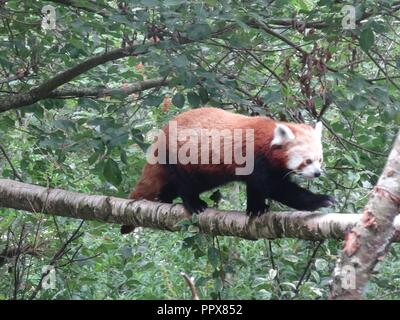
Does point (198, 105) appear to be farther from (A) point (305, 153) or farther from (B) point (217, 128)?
(A) point (305, 153)

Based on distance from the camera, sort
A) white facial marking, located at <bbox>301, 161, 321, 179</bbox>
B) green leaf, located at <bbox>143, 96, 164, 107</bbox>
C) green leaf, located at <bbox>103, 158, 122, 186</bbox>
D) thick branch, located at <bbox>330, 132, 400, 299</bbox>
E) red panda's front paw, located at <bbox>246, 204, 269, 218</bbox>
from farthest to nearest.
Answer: green leaf, located at <bbox>143, 96, 164, 107</bbox>, green leaf, located at <bbox>103, 158, 122, 186</bbox>, white facial marking, located at <bbox>301, 161, 321, 179</bbox>, red panda's front paw, located at <bbox>246, 204, 269, 218</bbox>, thick branch, located at <bbox>330, 132, 400, 299</bbox>

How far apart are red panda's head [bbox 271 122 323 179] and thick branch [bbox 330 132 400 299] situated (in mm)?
→ 1793

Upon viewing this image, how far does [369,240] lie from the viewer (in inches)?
87.7

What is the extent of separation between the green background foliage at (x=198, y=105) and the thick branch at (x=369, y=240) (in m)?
1.28

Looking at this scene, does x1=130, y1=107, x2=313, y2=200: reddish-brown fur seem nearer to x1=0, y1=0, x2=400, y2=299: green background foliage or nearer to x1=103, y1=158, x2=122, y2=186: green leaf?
x1=0, y1=0, x2=400, y2=299: green background foliage

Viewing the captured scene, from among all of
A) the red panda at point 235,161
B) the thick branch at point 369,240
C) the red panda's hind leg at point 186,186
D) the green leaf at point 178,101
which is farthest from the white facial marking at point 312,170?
the thick branch at point 369,240

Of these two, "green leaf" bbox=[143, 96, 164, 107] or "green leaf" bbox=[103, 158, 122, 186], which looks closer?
"green leaf" bbox=[103, 158, 122, 186]

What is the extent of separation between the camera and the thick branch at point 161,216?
3361mm

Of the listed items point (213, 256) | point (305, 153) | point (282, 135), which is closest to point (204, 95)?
point (282, 135)

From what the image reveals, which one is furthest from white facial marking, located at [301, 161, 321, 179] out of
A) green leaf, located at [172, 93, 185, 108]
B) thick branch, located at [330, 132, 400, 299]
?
thick branch, located at [330, 132, 400, 299]

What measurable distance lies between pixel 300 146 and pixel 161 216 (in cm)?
89

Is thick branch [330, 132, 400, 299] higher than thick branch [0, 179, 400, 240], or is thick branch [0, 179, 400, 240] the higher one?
thick branch [0, 179, 400, 240]

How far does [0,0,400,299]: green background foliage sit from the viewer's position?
424 cm

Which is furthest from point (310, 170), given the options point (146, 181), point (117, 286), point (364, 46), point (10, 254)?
point (10, 254)
